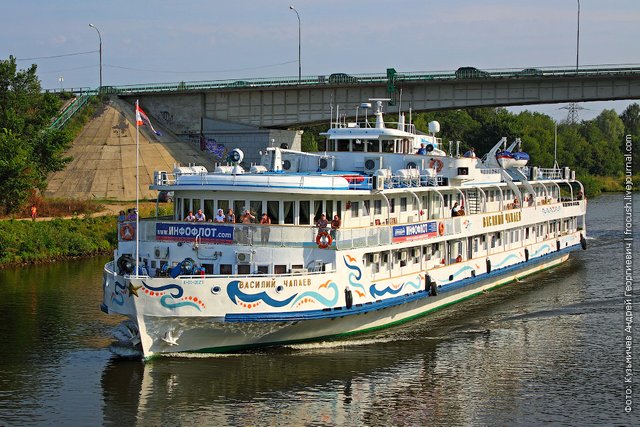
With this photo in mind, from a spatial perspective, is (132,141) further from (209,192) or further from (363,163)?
(209,192)

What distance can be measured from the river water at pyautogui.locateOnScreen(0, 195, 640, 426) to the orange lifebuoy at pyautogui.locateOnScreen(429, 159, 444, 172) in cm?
567

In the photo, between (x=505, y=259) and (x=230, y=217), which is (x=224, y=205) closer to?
(x=230, y=217)

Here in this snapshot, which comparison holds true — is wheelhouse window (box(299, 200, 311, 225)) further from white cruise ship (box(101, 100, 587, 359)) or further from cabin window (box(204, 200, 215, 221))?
cabin window (box(204, 200, 215, 221))

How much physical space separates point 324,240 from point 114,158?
1943 inches

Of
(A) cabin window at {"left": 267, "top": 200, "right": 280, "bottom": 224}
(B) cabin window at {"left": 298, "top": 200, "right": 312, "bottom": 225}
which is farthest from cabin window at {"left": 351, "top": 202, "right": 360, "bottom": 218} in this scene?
(A) cabin window at {"left": 267, "top": 200, "right": 280, "bottom": 224}

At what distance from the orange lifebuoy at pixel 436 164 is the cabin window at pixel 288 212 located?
9232 millimetres

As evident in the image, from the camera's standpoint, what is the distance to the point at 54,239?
55.9m

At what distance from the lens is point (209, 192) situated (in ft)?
106

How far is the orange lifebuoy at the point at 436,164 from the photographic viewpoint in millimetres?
38875

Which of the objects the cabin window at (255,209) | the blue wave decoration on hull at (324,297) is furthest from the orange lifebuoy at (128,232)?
the blue wave decoration on hull at (324,297)

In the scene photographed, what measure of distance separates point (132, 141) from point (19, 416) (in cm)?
5724

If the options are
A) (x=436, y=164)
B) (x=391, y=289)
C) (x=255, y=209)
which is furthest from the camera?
(x=436, y=164)

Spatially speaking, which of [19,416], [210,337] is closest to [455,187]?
[210,337]

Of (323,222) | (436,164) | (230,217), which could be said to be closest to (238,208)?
(230,217)
